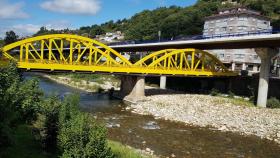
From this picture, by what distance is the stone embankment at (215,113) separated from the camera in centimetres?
3244

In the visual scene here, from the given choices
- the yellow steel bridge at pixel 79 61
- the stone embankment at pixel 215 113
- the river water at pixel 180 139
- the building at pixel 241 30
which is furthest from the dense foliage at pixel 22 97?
the building at pixel 241 30

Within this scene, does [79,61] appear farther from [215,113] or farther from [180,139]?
[180,139]

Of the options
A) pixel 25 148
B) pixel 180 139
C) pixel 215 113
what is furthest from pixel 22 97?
pixel 215 113

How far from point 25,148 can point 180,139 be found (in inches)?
533

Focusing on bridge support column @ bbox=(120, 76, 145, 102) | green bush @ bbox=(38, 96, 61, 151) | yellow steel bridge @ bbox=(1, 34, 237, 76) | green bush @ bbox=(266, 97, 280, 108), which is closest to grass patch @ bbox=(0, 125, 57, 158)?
green bush @ bbox=(38, 96, 61, 151)

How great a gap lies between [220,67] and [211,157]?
42002mm

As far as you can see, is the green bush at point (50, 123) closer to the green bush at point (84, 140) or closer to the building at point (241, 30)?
the green bush at point (84, 140)

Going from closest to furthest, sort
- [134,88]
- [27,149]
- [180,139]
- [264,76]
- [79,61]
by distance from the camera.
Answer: [27,149] → [180,139] → [264,76] → [134,88] → [79,61]

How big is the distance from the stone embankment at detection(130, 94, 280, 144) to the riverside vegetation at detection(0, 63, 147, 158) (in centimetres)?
1602

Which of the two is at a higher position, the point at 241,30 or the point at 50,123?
the point at 241,30

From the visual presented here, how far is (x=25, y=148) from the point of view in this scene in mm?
18172

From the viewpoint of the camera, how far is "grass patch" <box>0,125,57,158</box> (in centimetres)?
1658

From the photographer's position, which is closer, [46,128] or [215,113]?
[46,128]

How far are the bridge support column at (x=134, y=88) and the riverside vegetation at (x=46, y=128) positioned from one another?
1008 inches
